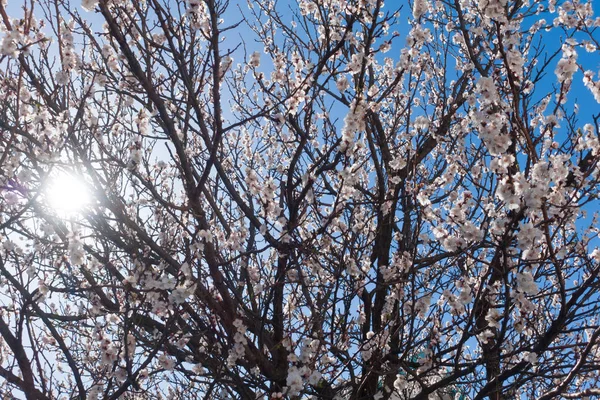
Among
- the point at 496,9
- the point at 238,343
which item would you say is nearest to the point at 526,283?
the point at 496,9

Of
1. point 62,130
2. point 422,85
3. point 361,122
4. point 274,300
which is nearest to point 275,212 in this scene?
point 274,300

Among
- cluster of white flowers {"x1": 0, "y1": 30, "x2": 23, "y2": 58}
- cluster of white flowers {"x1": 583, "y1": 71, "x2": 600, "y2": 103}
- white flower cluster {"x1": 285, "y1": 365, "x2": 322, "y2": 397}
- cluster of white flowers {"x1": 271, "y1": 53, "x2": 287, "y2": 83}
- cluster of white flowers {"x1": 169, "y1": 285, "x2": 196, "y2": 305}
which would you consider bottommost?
white flower cluster {"x1": 285, "y1": 365, "x2": 322, "y2": 397}

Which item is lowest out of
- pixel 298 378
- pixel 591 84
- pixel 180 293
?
pixel 298 378

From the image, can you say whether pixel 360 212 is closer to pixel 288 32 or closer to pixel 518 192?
pixel 288 32

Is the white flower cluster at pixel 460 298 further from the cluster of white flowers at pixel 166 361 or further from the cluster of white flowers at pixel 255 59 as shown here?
the cluster of white flowers at pixel 255 59

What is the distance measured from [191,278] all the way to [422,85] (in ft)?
17.2

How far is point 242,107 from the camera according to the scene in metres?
6.54

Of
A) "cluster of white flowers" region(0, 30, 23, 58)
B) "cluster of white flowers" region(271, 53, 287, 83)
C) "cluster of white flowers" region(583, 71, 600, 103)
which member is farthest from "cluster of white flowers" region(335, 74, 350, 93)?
"cluster of white flowers" region(0, 30, 23, 58)

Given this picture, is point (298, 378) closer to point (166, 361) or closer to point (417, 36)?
point (166, 361)

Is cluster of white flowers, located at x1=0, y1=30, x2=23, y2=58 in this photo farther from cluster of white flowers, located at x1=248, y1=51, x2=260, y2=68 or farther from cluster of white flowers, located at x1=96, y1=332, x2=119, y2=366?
cluster of white flowers, located at x1=96, y1=332, x2=119, y2=366

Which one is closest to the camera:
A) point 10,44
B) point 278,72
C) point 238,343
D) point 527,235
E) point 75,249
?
point 527,235

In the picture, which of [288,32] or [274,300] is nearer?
[274,300]

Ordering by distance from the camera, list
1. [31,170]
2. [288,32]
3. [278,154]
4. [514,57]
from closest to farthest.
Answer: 1. [514,57]
2. [31,170]
3. [288,32]
4. [278,154]

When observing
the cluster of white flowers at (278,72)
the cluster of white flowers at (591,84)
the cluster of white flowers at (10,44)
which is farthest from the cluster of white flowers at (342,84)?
the cluster of white flowers at (10,44)
